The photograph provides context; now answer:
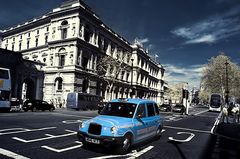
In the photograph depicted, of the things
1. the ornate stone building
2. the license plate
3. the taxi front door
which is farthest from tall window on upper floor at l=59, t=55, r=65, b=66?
the license plate

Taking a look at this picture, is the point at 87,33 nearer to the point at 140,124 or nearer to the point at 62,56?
the point at 62,56

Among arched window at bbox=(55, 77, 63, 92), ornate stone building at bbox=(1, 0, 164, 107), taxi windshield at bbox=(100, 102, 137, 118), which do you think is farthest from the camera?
arched window at bbox=(55, 77, 63, 92)

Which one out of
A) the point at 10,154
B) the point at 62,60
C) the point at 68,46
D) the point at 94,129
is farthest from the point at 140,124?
the point at 62,60

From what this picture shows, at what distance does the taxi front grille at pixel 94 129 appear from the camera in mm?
6990

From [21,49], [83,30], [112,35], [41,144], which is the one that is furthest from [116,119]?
[21,49]

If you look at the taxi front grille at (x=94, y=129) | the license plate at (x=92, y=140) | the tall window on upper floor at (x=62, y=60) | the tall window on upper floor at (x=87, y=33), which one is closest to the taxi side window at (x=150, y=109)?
A: the taxi front grille at (x=94, y=129)

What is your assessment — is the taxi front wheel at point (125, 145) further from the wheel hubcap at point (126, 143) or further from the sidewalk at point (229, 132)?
the sidewalk at point (229, 132)

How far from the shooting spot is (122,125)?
7.09 meters

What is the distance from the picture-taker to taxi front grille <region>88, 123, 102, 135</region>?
6990mm

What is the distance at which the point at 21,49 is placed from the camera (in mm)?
52625

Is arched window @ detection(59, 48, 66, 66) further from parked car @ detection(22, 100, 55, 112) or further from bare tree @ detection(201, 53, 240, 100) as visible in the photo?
bare tree @ detection(201, 53, 240, 100)

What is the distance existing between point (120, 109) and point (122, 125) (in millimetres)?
1342

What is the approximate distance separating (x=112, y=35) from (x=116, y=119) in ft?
151

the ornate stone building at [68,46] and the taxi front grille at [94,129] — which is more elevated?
the ornate stone building at [68,46]
